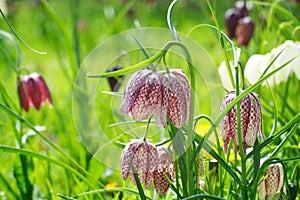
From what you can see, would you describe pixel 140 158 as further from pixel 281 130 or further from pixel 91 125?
pixel 91 125

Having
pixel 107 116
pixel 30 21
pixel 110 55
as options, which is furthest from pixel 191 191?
pixel 30 21

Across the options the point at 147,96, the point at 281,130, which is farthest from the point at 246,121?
the point at 147,96

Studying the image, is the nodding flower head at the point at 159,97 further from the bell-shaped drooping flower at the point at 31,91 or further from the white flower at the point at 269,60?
the bell-shaped drooping flower at the point at 31,91

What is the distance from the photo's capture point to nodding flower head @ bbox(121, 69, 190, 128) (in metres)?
0.93

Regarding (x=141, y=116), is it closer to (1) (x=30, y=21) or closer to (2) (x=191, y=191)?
(2) (x=191, y=191)

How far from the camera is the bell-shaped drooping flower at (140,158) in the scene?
3.28ft

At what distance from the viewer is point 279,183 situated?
1077mm

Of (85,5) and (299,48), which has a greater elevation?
(85,5)

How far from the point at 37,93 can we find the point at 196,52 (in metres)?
1.99

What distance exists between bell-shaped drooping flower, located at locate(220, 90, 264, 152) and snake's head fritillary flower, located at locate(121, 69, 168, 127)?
106 millimetres

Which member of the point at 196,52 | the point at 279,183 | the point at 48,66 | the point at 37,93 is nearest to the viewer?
the point at 279,183

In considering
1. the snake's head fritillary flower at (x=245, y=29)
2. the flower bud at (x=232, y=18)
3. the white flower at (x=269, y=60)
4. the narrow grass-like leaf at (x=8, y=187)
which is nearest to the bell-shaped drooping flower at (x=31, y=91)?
the narrow grass-like leaf at (x=8, y=187)

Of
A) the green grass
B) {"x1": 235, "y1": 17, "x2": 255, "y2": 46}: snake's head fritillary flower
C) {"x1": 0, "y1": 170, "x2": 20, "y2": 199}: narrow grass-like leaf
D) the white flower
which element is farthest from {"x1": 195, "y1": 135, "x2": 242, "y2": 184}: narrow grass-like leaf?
{"x1": 235, "y1": 17, "x2": 255, "y2": 46}: snake's head fritillary flower

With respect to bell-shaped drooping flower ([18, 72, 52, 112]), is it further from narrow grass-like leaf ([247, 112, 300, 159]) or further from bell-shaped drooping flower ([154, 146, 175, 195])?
narrow grass-like leaf ([247, 112, 300, 159])
